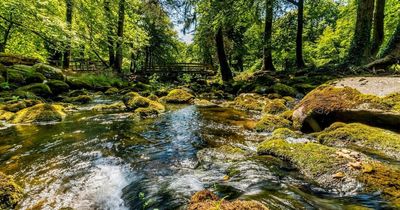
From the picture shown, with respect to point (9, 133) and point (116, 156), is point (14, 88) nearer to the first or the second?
point (9, 133)

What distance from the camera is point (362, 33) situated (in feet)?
40.3

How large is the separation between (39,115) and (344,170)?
25.9 feet

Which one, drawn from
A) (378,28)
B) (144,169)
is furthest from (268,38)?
(144,169)

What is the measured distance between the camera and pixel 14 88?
12219mm

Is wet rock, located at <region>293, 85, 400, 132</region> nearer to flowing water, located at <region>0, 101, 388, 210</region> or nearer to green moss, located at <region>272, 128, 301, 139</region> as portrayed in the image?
green moss, located at <region>272, 128, 301, 139</region>

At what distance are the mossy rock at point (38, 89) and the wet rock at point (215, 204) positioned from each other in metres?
11.5

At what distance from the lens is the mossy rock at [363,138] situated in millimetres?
4590

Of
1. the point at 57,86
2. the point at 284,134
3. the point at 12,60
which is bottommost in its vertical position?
the point at 284,134

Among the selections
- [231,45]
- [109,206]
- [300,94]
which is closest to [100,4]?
[109,206]

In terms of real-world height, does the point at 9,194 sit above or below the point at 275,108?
below

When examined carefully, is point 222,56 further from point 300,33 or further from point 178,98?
point 178,98

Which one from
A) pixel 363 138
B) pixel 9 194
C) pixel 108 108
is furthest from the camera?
pixel 108 108

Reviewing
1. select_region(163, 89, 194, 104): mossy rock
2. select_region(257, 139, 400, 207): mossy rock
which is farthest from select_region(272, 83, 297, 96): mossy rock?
select_region(257, 139, 400, 207): mossy rock

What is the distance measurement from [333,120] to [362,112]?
24.1 inches
